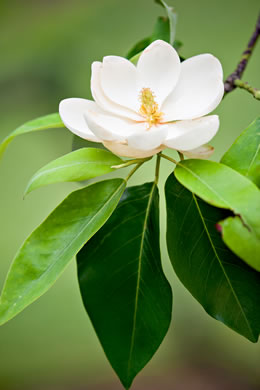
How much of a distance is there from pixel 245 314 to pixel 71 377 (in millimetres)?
1623

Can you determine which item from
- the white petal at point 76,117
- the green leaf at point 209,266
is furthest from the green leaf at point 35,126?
the green leaf at point 209,266

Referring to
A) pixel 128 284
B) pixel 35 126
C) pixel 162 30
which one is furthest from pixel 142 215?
pixel 162 30

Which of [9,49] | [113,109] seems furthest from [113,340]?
[9,49]

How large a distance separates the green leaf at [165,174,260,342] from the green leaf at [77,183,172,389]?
31 millimetres

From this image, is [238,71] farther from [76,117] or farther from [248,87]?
[76,117]

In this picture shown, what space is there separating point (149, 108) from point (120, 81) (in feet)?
0.16

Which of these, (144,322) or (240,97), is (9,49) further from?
(144,322)

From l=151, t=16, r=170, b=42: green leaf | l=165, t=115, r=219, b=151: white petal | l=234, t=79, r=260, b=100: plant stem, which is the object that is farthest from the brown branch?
l=165, t=115, r=219, b=151: white petal

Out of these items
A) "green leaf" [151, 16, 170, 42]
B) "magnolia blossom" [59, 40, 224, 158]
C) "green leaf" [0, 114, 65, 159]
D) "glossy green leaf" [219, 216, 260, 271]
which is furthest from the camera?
"green leaf" [151, 16, 170, 42]

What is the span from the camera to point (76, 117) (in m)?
0.46

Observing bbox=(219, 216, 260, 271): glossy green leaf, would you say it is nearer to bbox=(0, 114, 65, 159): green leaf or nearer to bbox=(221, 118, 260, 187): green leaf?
bbox=(221, 118, 260, 187): green leaf

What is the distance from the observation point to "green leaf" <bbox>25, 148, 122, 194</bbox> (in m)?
0.43

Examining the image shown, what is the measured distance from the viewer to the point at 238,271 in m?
0.44

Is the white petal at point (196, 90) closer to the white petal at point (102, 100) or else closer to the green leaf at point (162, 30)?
the white petal at point (102, 100)
